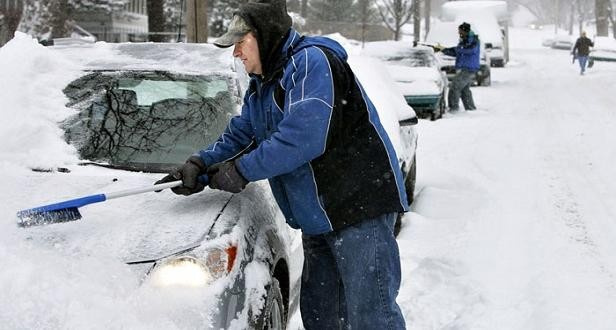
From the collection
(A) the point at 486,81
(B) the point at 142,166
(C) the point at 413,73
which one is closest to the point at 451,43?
(A) the point at 486,81

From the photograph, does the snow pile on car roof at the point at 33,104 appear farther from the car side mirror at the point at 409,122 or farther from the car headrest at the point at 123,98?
the car side mirror at the point at 409,122

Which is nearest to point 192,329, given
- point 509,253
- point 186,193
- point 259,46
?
point 186,193

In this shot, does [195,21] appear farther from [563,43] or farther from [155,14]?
[563,43]

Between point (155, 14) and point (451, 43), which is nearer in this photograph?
point (155, 14)

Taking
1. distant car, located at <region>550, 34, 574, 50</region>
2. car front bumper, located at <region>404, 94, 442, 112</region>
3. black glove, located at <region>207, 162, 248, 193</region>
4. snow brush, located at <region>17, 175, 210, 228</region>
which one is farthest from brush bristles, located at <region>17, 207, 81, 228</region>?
distant car, located at <region>550, 34, 574, 50</region>

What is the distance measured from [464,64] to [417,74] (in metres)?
1.06

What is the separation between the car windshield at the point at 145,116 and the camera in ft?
11.4

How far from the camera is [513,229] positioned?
5844 millimetres

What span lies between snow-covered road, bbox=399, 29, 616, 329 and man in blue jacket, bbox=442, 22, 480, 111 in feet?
8.49

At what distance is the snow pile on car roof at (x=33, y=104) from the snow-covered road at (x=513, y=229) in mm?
2162

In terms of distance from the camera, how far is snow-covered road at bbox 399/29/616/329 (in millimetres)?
4215

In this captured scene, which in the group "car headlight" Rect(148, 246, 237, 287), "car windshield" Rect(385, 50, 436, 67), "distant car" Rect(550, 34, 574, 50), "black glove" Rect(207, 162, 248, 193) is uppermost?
"distant car" Rect(550, 34, 574, 50)

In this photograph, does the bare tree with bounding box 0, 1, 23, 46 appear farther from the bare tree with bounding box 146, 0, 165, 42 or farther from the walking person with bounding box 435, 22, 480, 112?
the walking person with bounding box 435, 22, 480, 112

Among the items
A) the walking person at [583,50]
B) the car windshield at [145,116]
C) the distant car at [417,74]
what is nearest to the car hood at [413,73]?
the distant car at [417,74]
